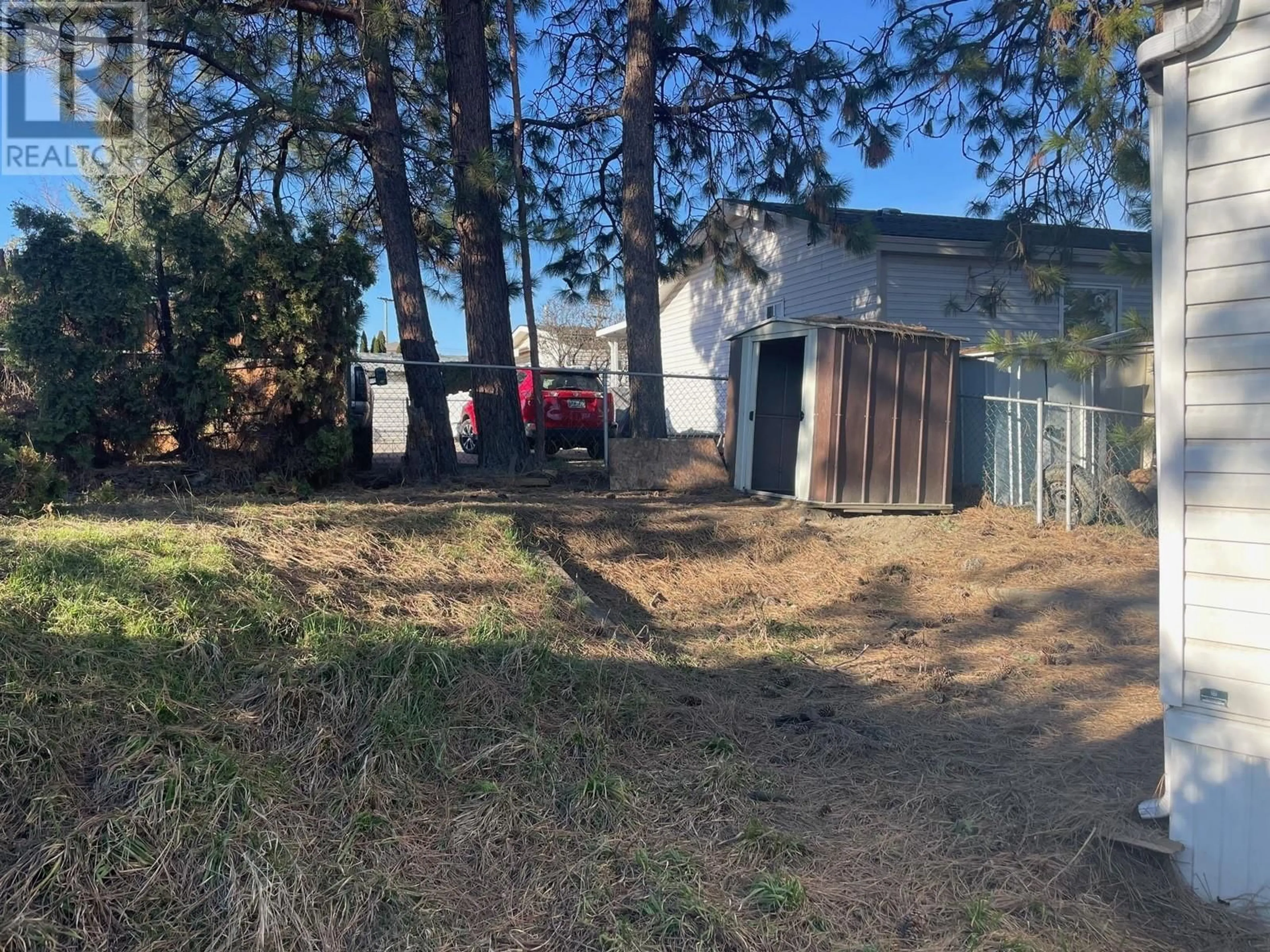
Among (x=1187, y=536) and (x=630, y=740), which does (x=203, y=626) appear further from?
(x=1187, y=536)

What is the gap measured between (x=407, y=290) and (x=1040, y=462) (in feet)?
Answer: 22.9

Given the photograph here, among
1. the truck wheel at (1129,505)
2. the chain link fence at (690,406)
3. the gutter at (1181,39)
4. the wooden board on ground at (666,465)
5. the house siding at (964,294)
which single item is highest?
the house siding at (964,294)

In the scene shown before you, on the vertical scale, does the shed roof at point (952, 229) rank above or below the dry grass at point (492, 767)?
above

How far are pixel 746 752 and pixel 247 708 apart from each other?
226 centimetres

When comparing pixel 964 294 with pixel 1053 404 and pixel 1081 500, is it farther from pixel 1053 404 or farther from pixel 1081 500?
pixel 1081 500

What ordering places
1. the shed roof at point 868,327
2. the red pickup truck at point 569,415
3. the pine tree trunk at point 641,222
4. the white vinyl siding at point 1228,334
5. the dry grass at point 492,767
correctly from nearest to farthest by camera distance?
the dry grass at point 492,767
the white vinyl siding at point 1228,334
the shed roof at point 868,327
the pine tree trunk at point 641,222
the red pickup truck at point 569,415

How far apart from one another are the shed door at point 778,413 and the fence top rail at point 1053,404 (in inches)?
77.0

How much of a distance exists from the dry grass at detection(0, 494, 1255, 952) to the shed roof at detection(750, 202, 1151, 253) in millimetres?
7923

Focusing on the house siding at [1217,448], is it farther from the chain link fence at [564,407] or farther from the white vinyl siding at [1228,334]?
the chain link fence at [564,407]

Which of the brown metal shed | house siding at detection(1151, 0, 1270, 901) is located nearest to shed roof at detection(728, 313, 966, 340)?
the brown metal shed

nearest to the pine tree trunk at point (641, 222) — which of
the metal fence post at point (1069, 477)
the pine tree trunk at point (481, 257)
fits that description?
the pine tree trunk at point (481, 257)

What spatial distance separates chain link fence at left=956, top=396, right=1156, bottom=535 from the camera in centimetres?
941

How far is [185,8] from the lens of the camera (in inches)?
374

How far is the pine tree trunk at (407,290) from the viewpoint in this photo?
10.2 metres
